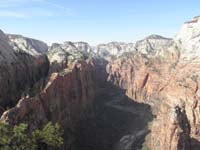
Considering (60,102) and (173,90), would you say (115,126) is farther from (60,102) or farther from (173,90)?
(60,102)

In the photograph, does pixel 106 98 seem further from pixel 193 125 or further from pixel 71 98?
pixel 193 125

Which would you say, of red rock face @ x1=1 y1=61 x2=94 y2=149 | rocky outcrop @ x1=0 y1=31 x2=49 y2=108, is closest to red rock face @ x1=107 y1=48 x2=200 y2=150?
red rock face @ x1=1 y1=61 x2=94 y2=149

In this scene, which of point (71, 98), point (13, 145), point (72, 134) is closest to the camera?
point (13, 145)

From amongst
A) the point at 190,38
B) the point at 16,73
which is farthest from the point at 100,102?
the point at 16,73

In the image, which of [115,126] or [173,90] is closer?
[173,90]

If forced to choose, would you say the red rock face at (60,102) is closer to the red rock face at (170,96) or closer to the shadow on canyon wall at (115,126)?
the shadow on canyon wall at (115,126)

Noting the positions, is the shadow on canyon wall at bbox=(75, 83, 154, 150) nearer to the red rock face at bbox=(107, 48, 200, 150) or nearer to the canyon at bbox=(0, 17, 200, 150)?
the canyon at bbox=(0, 17, 200, 150)

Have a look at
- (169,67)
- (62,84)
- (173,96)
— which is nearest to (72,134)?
(62,84)
